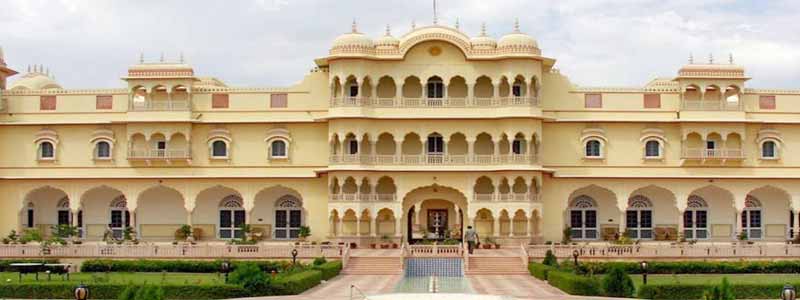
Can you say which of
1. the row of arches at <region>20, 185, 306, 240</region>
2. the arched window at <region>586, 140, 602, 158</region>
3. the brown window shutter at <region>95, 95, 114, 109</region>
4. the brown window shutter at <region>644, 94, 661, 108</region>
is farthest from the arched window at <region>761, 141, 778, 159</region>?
the brown window shutter at <region>95, 95, 114, 109</region>

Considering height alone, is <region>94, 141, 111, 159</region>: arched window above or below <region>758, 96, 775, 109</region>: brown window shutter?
below

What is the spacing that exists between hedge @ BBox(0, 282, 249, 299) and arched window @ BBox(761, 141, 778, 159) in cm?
2332

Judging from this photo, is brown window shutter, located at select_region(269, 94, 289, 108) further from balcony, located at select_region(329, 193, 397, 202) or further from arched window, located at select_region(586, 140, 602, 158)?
arched window, located at select_region(586, 140, 602, 158)

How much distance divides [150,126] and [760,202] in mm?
22212

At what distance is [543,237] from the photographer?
3872 cm

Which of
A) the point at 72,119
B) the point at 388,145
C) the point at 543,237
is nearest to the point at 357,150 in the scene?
the point at 388,145

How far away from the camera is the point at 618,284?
22.8 metres

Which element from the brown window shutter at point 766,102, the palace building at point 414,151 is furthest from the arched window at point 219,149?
the brown window shutter at point 766,102

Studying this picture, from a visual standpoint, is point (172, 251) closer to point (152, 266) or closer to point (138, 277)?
point (152, 266)

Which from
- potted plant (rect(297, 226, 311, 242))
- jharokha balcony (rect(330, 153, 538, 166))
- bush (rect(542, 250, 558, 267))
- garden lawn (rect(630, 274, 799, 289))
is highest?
jharokha balcony (rect(330, 153, 538, 166))

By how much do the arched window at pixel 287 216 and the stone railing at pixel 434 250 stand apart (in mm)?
7910

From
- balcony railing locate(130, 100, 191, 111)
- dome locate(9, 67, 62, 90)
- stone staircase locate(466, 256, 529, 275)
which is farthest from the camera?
dome locate(9, 67, 62, 90)

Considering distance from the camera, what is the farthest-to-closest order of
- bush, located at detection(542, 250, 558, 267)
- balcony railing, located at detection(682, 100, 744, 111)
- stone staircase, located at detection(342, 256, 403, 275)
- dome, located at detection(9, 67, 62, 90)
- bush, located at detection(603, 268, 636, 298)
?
dome, located at detection(9, 67, 62, 90) < balcony railing, located at detection(682, 100, 744, 111) < stone staircase, located at detection(342, 256, 403, 275) < bush, located at detection(542, 250, 558, 267) < bush, located at detection(603, 268, 636, 298)

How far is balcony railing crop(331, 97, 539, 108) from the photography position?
3788 centimetres
